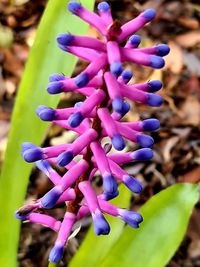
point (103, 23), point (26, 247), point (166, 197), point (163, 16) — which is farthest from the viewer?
point (163, 16)

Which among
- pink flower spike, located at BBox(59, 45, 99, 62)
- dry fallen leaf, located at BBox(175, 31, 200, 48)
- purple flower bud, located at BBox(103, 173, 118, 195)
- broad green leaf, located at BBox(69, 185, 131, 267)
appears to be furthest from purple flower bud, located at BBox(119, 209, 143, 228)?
dry fallen leaf, located at BBox(175, 31, 200, 48)

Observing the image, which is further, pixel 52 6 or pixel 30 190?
pixel 30 190

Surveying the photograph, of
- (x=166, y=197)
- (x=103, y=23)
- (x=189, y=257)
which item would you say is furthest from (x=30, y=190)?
(x=103, y=23)

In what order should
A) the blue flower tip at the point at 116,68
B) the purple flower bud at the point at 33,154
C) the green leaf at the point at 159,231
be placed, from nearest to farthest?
1. the blue flower tip at the point at 116,68
2. the purple flower bud at the point at 33,154
3. the green leaf at the point at 159,231

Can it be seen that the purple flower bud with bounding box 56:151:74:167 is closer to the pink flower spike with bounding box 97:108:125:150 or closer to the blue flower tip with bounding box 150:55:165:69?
the pink flower spike with bounding box 97:108:125:150

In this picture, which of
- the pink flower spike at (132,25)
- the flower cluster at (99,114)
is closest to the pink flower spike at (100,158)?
the flower cluster at (99,114)

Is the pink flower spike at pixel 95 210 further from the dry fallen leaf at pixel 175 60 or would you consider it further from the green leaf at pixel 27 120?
the dry fallen leaf at pixel 175 60

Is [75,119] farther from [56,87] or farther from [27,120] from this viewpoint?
[27,120]

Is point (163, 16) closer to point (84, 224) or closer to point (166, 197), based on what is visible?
point (84, 224)
